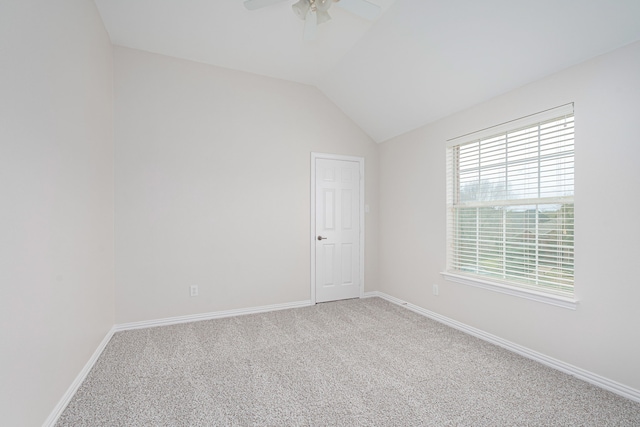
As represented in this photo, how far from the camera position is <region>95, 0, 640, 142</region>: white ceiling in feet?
6.75

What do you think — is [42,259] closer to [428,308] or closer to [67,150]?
[67,150]

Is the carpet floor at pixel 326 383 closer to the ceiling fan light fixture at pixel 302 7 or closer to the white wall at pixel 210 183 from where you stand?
the white wall at pixel 210 183

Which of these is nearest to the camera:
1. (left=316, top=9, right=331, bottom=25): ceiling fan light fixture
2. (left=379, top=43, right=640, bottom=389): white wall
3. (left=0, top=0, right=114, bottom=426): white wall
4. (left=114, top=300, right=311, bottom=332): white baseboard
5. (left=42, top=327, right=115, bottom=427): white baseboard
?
(left=0, top=0, right=114, bottom=426): white wall

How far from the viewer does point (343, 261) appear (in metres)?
4.27

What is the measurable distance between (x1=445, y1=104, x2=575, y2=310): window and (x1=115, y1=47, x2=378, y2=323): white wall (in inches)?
72.5

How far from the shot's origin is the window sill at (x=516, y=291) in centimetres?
227

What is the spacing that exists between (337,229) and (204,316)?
2.03m

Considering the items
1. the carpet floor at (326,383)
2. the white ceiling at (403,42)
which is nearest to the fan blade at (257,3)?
the white ceiling at (403,42)

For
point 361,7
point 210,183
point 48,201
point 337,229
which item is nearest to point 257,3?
point 361,7

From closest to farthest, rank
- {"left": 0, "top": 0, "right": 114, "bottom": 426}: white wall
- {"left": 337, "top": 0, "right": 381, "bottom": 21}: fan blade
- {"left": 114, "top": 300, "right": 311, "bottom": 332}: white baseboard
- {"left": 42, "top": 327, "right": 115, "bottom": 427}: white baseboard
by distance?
1. {"left": 0, "top": 0, "right": 114, "bottom": 426}: white wall
2. {"left": 42, "top": 327, "right": 115, "bottom": 427}: white baseboard
3. {"left": 337, "top": 0, "right": 381, "bottom": 21}: fan blade
4. {"left": 114, "top": 300, "right": 311, "bottom": 332}: white baseboard

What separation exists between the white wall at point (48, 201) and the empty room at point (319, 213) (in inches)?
0.7

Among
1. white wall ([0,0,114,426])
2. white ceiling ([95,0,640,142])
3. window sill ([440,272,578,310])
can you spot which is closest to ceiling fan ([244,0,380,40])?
white ceiling ([95,0,640,142])

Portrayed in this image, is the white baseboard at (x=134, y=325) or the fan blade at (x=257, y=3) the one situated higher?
the fan blade at (x=257, y=3)

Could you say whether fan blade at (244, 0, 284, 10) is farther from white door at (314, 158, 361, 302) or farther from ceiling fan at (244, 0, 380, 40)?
white door at (314, 158, 361, 302)
